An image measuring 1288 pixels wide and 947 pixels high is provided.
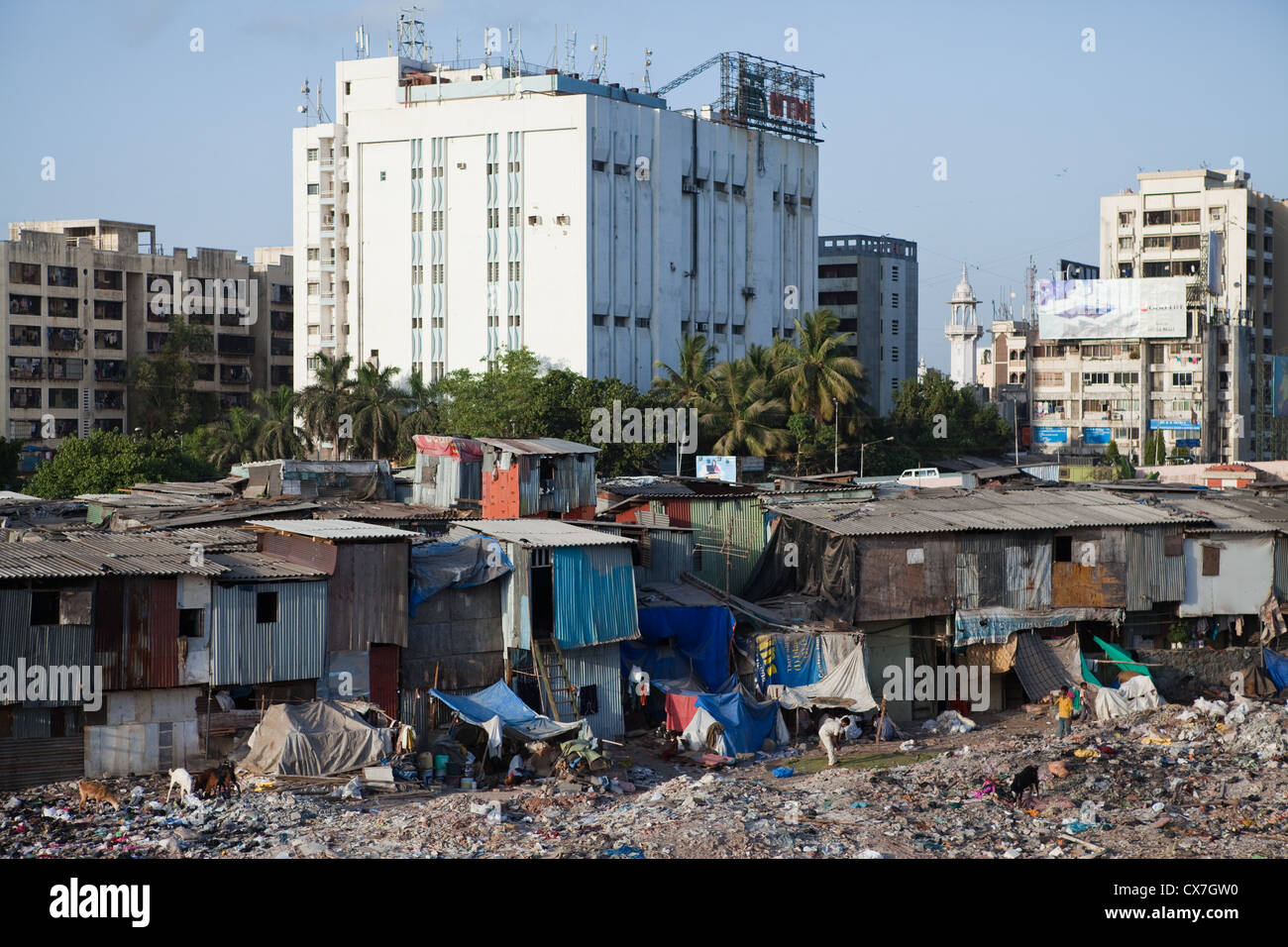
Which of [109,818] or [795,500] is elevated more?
→ [795,500]

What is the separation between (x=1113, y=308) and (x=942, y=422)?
730 inches

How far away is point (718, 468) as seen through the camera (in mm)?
50188

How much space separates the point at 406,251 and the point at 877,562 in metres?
46.9

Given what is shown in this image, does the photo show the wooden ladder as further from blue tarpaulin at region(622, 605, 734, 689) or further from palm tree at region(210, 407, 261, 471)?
palm tree at region(210, 407, 261, 471)

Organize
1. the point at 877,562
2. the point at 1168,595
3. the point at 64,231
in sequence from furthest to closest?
the point at 64,231 < the point at 1168,595 < the point at 877,562

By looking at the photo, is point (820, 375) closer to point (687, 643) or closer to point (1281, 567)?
point (1281, 567)

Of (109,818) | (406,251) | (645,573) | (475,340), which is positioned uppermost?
(406,251)

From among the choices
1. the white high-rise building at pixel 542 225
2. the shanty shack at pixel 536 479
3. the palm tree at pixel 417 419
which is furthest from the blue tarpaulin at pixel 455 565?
the white high-rise building at pixel 542 225

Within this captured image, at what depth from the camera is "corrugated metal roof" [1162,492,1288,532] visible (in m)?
31.0

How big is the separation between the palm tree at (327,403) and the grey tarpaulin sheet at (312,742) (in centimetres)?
3996

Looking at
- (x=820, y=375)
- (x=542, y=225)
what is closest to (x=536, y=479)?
(x=820, y=375)

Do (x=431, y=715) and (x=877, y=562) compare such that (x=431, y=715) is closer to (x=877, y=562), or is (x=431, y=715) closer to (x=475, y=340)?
(x=877, y=562)
